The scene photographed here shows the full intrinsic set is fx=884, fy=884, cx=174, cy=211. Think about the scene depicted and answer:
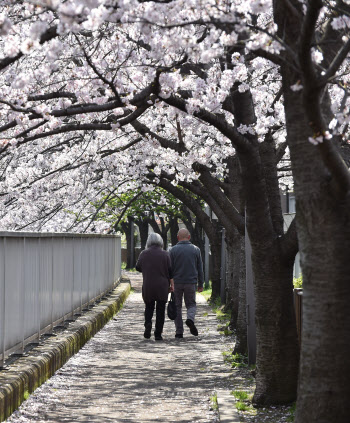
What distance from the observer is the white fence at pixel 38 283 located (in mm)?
8781

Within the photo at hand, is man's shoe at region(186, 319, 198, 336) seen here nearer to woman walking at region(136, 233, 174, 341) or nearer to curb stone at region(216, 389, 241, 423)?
woman walking at region(136, 233, 174, 341)

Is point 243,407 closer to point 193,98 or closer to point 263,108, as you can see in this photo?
point 193,98

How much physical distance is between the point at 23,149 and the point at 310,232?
41.5 ft

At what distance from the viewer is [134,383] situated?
10.2 metres

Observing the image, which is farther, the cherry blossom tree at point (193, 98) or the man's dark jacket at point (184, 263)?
the man's dark jacket at point (184, 263)

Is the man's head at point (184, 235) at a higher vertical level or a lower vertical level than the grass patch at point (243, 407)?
higher

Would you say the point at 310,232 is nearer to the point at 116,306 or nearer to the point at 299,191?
the point at 299,191

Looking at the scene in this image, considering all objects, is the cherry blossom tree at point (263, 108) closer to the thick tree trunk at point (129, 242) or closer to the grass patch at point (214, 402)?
the grass patch at point (214, 402)

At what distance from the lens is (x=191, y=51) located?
7.23 meters

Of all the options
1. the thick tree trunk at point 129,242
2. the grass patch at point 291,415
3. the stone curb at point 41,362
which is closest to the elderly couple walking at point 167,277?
the stone curb at point 41,362

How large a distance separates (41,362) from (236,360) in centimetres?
318

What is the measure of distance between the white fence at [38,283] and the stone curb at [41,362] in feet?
0.61

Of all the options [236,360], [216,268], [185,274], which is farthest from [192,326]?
[216,268]

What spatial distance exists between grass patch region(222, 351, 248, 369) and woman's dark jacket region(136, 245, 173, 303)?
2.87m
